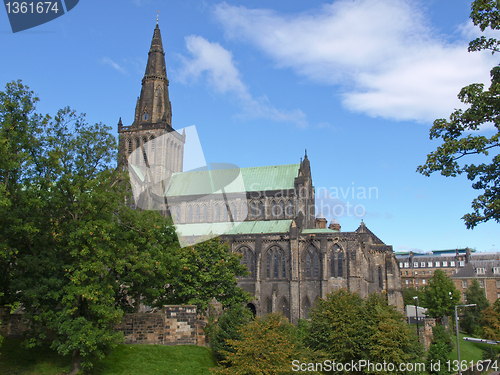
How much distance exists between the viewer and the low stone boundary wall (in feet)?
91.1

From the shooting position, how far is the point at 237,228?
203 feet

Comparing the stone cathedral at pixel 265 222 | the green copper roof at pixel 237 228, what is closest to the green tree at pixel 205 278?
the stone cathedral at pixel 265 222

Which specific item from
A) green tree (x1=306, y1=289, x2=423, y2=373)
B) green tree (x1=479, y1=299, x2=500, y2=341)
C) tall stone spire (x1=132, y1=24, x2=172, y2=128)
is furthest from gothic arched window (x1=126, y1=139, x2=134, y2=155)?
green tree (x1=479, y1=299, x2=500, y2=341)

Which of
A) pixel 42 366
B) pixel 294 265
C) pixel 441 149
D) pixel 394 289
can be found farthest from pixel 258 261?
pixel 441 149

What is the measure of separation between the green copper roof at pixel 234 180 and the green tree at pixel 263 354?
40480 mm

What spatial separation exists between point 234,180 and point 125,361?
44.7 m

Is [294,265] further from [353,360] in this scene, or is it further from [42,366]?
[42,366]

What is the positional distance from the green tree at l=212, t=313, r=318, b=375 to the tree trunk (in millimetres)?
7021

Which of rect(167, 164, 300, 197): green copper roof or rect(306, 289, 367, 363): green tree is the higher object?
rect(167, 164, 300, 197): green copper roof

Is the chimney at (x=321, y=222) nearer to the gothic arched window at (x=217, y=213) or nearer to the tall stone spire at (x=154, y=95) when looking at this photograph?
the gothic arched window at (x=217, y=213)

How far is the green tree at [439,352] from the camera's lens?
41844 mm

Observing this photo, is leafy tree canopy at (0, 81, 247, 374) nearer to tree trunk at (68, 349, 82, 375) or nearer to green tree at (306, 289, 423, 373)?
tree trunk at (68, 349, 82, 375)

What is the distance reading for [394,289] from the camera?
60.5 meters

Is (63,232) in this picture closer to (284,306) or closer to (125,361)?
(125,361)
